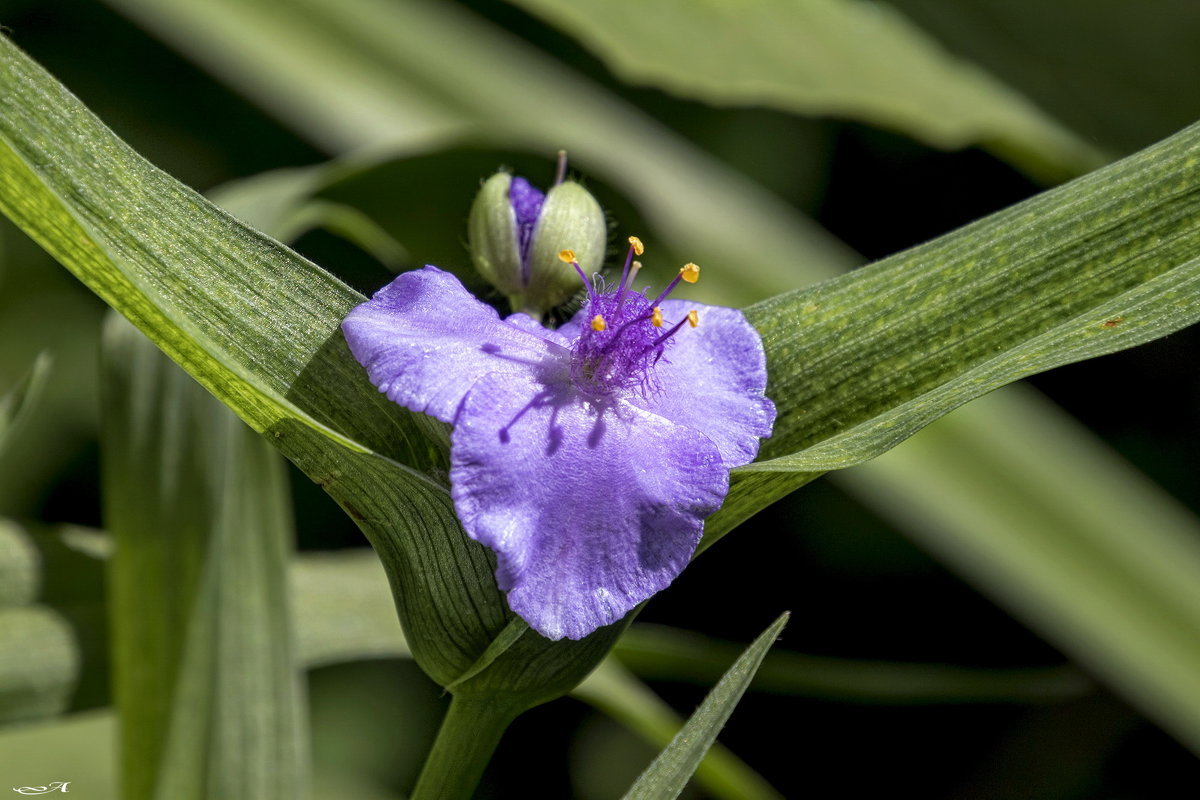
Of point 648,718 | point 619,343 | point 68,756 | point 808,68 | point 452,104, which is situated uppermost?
point 808,68

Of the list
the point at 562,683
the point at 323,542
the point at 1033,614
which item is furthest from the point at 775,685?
the point at 562,683

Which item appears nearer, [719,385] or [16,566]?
[719,385]

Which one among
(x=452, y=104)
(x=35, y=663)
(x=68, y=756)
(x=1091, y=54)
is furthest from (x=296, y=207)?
(x=1091, y=54)

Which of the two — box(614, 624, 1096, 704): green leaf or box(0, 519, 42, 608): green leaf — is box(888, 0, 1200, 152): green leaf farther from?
box(0, 519, 42, 608): green leaf

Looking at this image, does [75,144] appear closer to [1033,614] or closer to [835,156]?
[1033,614]

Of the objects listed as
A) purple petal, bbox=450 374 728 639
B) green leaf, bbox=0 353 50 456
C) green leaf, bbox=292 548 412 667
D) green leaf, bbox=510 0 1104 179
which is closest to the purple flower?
purple petal, bbox=450 374 728 639

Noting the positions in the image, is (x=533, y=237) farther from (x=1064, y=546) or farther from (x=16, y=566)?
(x=1064, y=546)

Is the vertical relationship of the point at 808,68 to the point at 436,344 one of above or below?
above

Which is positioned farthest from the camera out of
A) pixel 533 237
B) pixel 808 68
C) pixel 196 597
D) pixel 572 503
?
pixel 808 68
